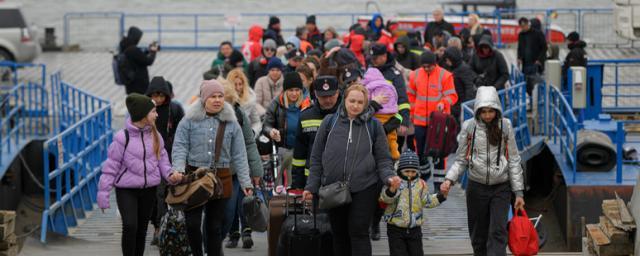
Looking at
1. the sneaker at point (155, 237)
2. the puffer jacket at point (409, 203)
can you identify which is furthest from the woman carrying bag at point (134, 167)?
the puffer jacket at point (409, 203)

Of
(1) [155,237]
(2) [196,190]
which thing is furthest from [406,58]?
(2) [196,190]

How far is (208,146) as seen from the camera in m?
10.6

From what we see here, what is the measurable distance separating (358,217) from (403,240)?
0.52 m

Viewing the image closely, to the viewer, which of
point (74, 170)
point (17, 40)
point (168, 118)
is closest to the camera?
point (168, 118)

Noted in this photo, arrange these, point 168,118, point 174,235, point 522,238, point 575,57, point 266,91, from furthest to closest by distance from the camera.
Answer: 1. point 575,57
2. point 266,91
3. point 168,118
4. point 174,235
5. point 522,238

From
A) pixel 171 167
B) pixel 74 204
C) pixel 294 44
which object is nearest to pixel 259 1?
pixel 294 44

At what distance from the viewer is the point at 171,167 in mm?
10680

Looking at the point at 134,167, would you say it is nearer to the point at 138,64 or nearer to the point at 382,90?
the point at 382,90

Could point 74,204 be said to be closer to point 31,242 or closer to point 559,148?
point 31,242

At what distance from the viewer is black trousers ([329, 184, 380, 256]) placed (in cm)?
1009

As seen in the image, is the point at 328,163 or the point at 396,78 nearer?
the point at 328,163

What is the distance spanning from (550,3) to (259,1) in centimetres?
1368

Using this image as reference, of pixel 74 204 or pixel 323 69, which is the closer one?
pixel 323 69

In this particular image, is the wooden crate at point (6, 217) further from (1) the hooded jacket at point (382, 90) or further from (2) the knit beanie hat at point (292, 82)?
(1) the hooded jacket at point (382, 90)
